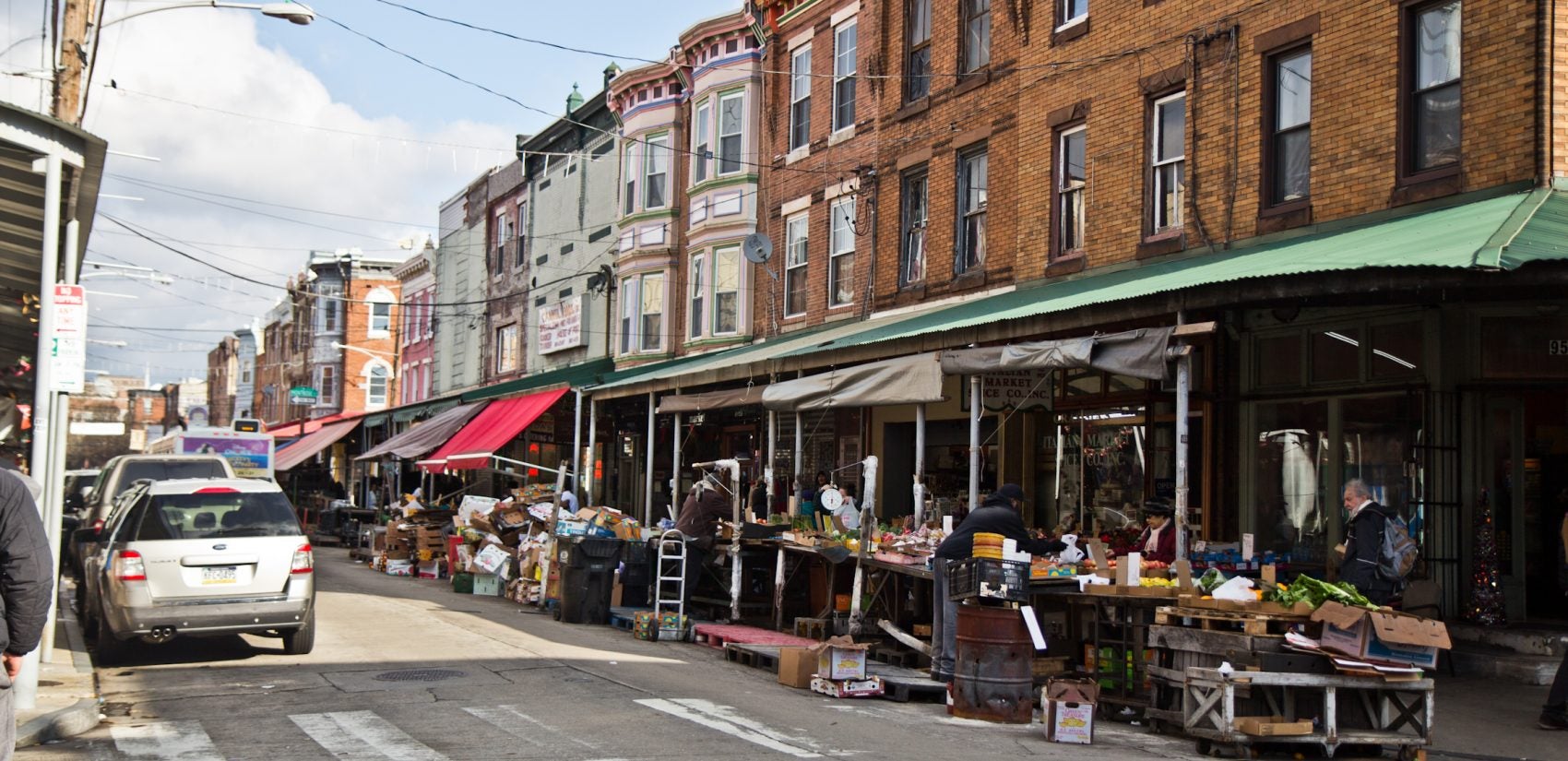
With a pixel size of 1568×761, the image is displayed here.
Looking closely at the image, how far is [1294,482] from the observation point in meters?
→ 15.1

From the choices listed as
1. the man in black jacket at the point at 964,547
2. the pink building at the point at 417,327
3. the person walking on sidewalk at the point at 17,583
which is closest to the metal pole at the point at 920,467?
the man in black jacket at the point at 964,547

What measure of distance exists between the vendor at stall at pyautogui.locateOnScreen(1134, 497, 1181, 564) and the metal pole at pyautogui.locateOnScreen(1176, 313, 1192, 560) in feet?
3.96

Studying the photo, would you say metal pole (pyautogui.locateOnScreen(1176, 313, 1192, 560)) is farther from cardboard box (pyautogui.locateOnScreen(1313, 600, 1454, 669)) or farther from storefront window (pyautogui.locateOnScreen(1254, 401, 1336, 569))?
storefront window (pyautogui.locateOnScreen(1254, 401, 1336, 569))

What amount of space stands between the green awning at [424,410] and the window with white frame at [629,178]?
840 centimetres

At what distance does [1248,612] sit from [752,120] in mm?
19642

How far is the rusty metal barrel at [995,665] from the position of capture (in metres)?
10.8

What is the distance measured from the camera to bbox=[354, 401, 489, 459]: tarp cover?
104ft

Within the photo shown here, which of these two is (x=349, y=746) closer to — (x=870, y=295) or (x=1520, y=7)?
(x=1520, y=7)

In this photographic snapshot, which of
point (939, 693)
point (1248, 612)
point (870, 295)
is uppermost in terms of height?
point (870, 295)

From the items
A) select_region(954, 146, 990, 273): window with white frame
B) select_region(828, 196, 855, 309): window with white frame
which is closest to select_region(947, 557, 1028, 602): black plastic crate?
select_region(954, 146, 990, 273): window with white frame

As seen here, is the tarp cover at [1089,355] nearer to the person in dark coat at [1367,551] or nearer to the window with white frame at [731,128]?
the person in dark coat at [1367,551]

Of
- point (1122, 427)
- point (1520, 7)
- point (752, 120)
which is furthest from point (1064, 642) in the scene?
point (752, 120)

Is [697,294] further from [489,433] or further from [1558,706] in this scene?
[1558,706]

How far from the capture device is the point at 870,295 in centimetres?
2347
